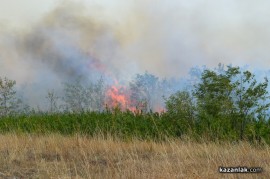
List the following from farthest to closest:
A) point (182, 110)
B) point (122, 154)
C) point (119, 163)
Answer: point (182, 110), point (122, 154), point (119, 163)

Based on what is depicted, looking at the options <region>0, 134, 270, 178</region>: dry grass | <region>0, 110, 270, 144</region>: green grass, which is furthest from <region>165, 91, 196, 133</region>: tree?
<region>0, 134, 270, 178</region>: dry grass

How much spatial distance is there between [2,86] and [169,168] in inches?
1262

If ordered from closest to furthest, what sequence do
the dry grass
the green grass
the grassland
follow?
the dry grass → the grassland → the green grass

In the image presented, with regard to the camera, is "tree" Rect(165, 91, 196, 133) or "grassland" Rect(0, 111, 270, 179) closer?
"grassland" Rect(0, 111, 270, 179)

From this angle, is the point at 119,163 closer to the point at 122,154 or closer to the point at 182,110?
the point at 122,154

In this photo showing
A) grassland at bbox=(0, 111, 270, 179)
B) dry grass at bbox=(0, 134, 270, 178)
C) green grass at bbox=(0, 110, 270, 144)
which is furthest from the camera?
green grass at bbox=(0, 110, 270, 144)

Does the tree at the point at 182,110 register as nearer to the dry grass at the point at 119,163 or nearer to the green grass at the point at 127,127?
the green grass at the point at 127,127

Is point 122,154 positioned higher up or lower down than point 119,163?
higher up

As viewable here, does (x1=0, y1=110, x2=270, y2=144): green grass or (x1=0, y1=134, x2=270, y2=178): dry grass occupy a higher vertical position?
(x1=0, y1=110, x2=270, y2=144): green grass

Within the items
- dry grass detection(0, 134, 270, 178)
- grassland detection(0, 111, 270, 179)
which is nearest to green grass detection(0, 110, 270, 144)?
grassland detection(0, 111, 270, 179)

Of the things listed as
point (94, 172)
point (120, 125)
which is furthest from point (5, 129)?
point (94, 172)

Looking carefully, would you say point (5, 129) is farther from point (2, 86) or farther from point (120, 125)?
point (2, 86)

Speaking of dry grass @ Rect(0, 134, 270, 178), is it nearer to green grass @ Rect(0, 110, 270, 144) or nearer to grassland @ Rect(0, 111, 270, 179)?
grassland @ Rect(0, 111, 270, 179)

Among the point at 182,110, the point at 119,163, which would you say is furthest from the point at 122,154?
the point at 182,110
